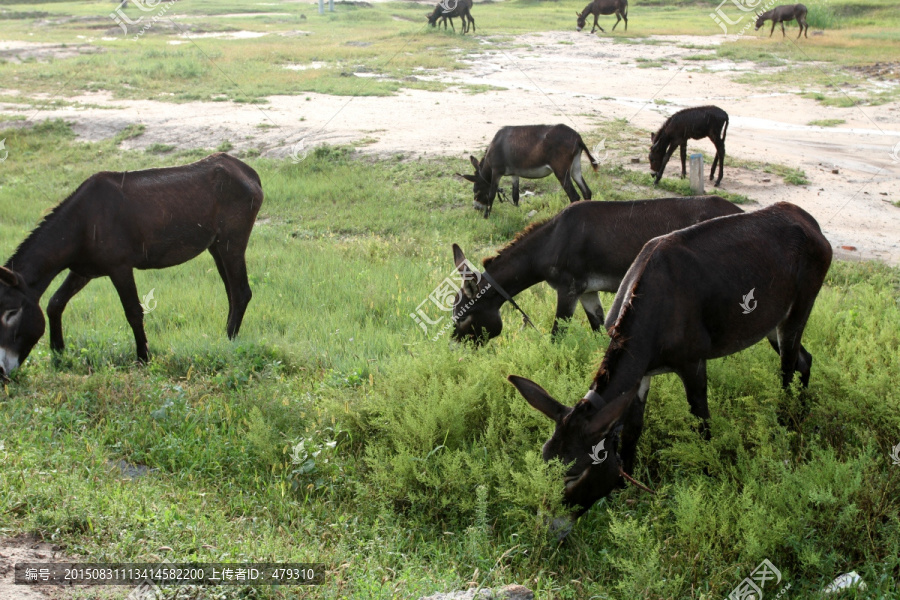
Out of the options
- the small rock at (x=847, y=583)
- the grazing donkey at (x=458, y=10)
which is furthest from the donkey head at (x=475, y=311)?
the grazing donkey at (x=458, y=10)

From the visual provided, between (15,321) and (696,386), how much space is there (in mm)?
5801

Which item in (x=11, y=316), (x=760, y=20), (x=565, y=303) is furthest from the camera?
(x=760, y=20)

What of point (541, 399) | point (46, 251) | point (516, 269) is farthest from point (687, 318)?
point (46, 251)

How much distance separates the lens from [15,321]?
6.60 meters

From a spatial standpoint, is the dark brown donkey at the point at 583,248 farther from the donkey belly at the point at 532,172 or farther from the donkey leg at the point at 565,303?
the donkey belly at the point at 532,172

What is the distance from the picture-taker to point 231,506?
201 inches

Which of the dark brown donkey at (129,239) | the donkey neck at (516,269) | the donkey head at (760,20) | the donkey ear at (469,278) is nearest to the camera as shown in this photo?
the dark brown donkey at (129,239)

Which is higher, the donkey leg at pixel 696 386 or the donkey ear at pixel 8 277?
the donkey ear at pixel 8 277

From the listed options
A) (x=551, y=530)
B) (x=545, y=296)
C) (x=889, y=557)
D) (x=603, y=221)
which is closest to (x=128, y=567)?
(x=551, y=530)

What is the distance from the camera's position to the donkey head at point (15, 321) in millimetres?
6531

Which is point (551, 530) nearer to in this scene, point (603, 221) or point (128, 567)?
point (128, 567)

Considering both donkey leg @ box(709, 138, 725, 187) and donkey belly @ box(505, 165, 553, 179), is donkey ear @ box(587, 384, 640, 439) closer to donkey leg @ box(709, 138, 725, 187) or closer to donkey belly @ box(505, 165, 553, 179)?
donkey belly @ box(505, 165, 553, 179)

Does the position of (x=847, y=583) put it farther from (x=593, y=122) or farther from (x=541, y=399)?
(x=593, y=122)

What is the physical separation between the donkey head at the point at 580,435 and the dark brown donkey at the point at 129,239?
4.68 m
